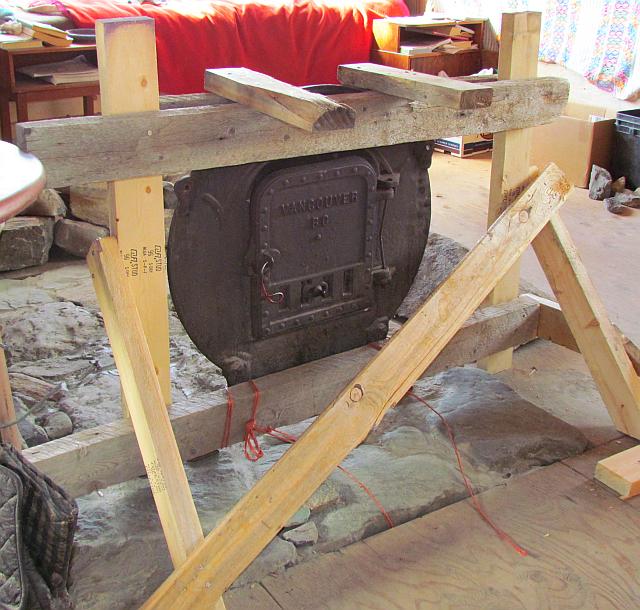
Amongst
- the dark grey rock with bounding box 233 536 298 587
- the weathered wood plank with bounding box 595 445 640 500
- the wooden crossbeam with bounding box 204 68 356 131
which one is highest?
the wooden crossbeam with bounding box 204 68 356 131

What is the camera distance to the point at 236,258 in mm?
2436

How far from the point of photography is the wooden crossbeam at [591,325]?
2.69m

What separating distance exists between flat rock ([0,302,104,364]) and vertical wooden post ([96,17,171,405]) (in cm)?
116

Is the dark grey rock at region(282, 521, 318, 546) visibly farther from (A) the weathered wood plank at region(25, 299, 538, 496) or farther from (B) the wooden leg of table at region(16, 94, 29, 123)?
(B) the wooden leg of table at region(16, 94, 29, 123)

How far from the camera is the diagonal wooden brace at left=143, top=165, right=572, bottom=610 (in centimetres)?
190

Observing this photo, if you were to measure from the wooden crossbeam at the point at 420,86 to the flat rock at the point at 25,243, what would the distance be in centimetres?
235

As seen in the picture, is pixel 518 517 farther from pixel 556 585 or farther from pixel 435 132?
pixel 435 132

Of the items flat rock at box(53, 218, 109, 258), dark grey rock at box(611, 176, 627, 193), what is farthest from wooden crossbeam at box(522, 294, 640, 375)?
dark grey rock at box(611, 176, 627, 193)

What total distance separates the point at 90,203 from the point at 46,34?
1336 millimetres

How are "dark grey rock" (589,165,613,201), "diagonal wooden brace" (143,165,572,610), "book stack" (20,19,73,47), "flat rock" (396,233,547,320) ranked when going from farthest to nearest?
"dark grey rock" (589,165,613,201) → "book stack" (20,19,73,47) → "flat rock" (396,233,547,320) → "diagonal wooden brace" (143,165,572,610)

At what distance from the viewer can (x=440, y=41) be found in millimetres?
7047

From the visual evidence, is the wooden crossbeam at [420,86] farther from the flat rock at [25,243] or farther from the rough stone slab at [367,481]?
the flat rock at [25,243]

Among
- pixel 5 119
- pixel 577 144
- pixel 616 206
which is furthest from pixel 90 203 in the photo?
pixel 577 144

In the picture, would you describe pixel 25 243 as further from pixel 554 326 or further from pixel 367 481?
pixel 554 326
